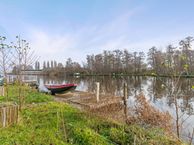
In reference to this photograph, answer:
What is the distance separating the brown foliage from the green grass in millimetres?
255

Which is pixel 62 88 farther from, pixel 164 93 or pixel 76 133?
pixel 164 93

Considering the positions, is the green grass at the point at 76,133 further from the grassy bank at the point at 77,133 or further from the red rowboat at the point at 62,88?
the red rowboat at the point at 62,88

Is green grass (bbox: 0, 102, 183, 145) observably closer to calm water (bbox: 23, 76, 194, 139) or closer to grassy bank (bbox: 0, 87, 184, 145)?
grassy bank (bbox: 0, 87, 184, 145)

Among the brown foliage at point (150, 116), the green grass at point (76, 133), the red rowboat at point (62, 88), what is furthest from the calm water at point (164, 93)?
the red rowboat at point (62, 88)

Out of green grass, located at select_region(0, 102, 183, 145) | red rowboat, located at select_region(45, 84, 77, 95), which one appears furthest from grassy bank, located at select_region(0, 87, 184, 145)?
red rowboat, located at select_region(45, 84, 77, 95)

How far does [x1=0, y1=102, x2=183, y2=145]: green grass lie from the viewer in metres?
3.88

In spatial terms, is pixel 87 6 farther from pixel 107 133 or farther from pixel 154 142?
pixel 154 142

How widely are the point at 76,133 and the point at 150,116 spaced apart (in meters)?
1.93

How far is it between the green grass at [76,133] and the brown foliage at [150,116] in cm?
26

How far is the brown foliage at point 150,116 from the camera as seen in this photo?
4511mm

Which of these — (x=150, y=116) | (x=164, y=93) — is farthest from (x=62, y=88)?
(x=164, y=93)

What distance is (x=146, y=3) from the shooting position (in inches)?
337

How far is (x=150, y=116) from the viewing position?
4.63 m

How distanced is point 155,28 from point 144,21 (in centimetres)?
101
